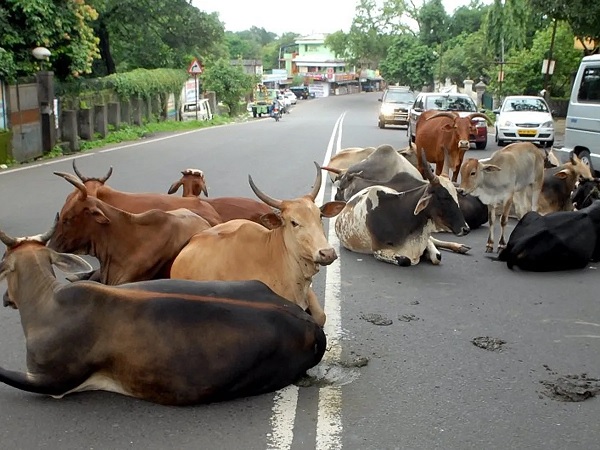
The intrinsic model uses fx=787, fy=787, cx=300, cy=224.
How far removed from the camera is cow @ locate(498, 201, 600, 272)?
8422 mm

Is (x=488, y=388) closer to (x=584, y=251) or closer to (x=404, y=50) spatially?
(x=584, y=251)

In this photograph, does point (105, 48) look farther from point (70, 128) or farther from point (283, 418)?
point (283, 418)

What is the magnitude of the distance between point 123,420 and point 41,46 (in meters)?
17.5

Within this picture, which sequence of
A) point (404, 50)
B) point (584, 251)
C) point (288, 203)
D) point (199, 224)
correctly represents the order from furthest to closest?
point (404, 50), point (584, 251), point (199, 224), point (288, 203)

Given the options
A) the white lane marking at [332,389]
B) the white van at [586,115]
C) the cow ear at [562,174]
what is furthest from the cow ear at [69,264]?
the white van at [586,115]

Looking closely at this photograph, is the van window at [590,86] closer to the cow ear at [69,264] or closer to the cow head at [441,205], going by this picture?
the cow head at [441,205]

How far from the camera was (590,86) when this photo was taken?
14.8 m

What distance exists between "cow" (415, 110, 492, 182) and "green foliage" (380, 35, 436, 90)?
61.4 m

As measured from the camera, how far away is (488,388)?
5.26 meters

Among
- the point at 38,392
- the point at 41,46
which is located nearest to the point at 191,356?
the point at 38,392

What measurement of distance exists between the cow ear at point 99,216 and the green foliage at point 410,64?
70806 millimetres

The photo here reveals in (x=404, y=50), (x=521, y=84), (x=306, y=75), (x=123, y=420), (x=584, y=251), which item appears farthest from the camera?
(x=306, y=75)

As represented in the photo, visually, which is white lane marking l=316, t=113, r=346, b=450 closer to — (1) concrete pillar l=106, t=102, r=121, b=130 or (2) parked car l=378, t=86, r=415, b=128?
(1) concrete pillar l=106, t=102, r=121, b=130

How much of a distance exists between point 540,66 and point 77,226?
36269mm
